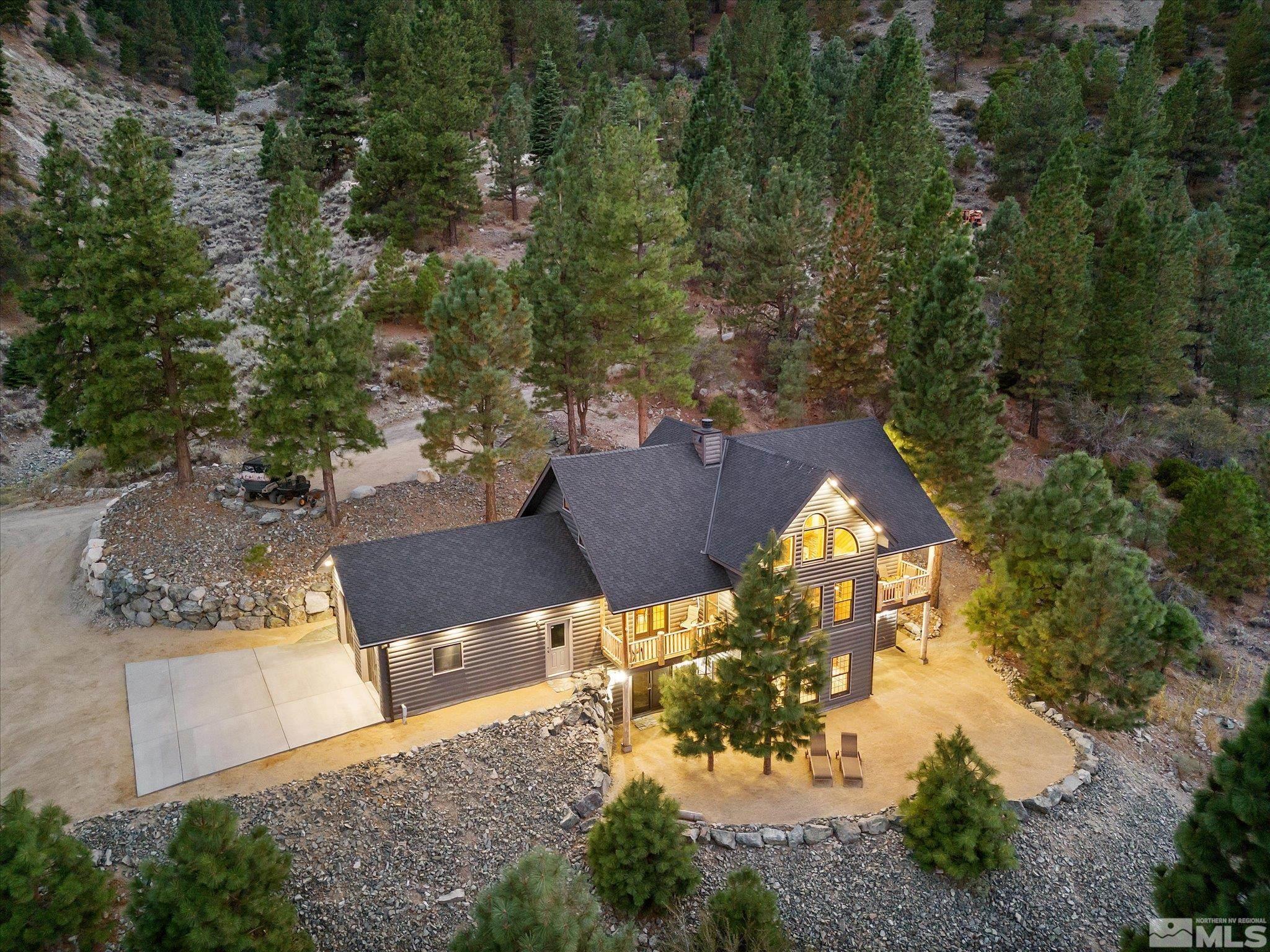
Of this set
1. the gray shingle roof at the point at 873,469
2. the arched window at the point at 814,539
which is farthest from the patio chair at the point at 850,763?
the gray shingle roof at the point at 873,469

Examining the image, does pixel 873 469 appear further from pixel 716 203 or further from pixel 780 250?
pixel 716 203

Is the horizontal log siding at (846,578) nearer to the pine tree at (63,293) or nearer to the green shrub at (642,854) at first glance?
the green shrub at (642,854)

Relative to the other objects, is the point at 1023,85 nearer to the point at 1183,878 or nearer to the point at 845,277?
the point at 845,277

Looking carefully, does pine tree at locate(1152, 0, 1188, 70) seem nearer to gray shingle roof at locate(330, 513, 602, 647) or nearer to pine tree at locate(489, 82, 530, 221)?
pine tree at locate(489, 82, 530, 221)

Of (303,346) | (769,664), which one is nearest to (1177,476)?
(769,664)

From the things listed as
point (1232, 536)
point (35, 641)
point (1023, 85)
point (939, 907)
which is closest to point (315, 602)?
point (35, 641)

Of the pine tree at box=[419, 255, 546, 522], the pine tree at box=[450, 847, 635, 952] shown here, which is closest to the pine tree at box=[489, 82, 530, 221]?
the pine tree at box=[419, 255, 546, 522]

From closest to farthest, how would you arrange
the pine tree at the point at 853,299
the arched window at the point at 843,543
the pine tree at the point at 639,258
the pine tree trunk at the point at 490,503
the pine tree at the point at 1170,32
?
the arched window at the point at 843,543
the pine tree trunk at the point at 490,503
the pine tree at the point at 639,258
the pine tree at the point at 853,299
the pine tree at the point at 1170,32
